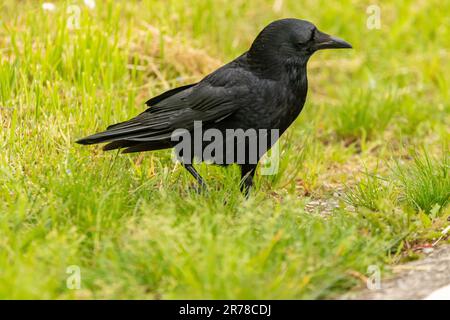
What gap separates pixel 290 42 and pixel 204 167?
0.92 m

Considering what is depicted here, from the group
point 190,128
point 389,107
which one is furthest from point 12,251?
point 389,107

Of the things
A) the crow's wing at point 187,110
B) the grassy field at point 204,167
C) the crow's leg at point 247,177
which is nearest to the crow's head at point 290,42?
the crow's wing at point 187,110

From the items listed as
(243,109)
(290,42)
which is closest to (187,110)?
(243,109)

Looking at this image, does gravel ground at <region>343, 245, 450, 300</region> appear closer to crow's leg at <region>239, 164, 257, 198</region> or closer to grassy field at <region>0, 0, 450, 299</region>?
grassy field at <region>0, 0, 450, 299</region>

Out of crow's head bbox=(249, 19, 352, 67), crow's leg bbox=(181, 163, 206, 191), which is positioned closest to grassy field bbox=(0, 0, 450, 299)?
crow's leg bbox=(181, 163, 206, 191)

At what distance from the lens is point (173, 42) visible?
6.37 m

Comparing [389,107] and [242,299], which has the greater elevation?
[389,107]

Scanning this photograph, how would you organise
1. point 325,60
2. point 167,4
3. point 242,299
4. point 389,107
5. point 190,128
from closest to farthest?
1. point 242,299
2. point 190,128
3. point 389,107
4. point 167,4
5. point 325,60

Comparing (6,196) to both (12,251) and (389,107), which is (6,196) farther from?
(389,107)

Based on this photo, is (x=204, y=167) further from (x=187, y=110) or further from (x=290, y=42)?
(x=290, y=42)

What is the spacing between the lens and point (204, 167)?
474 centimetres

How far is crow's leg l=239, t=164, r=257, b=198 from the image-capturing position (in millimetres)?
4389
